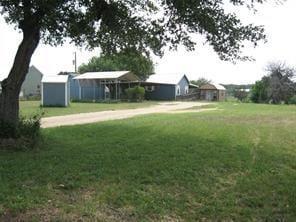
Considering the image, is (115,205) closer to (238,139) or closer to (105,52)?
(238,139)

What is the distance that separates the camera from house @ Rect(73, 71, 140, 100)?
4819 cm

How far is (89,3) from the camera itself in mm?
11180

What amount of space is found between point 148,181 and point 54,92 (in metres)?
26.5

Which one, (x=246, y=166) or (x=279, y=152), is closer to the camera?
(x=246, y=166)

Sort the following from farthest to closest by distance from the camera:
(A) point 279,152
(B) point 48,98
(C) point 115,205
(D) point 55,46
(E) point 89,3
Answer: (B) point 48,98 < (D) point 55,46 < (E) point 89,3 < (A) point 279,152 < (C) point 115,205

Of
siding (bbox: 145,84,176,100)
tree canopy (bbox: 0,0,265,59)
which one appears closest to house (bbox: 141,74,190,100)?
siding (bbox: 145,84,176,100)

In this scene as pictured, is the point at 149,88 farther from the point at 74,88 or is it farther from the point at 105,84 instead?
the point at 74,88

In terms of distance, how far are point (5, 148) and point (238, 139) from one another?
20.6ft

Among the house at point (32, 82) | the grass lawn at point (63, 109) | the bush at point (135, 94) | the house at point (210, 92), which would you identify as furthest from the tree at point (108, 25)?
the house at point (32, 82)

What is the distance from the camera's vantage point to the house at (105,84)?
158 ft

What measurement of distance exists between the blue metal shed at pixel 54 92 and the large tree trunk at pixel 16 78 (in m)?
21.8

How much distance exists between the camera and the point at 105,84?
1943 inches

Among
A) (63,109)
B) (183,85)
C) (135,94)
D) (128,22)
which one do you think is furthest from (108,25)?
(183,85)

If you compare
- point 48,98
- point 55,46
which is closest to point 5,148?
point 55,46
